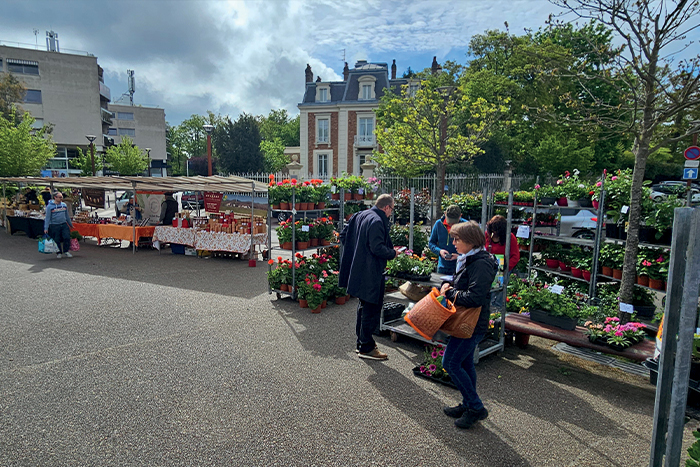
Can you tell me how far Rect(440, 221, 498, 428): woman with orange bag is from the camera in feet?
10.9

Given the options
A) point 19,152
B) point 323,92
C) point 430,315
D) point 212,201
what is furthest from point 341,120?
point 430,315

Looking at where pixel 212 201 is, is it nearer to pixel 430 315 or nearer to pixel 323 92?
pixel 430 315

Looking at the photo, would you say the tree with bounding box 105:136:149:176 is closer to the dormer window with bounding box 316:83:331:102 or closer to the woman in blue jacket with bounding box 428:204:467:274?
the dormer window with bounding box 316:83:331:102

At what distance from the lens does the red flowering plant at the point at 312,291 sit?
261 inches

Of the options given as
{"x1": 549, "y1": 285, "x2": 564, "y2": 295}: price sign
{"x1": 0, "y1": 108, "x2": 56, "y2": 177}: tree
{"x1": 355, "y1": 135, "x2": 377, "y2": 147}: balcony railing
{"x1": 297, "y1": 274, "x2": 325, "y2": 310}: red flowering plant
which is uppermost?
{"x1": 355, "y1": 135, "x2": 377, "y2": 147}: balcony railing

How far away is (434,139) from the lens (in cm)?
1616

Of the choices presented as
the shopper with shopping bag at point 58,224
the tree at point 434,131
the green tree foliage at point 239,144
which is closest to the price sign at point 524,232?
the tree at point 434,131

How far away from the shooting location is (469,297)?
10.8 feet

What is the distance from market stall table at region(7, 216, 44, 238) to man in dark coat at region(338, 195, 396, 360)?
538 inches

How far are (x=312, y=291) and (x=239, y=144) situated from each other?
33335 millimetres

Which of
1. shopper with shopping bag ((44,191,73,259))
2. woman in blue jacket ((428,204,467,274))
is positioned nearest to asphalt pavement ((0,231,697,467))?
woman in blue jacket ((428,204,467,274))

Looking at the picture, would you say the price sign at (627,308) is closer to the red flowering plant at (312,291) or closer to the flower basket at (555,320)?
the flower basket at (555,320)

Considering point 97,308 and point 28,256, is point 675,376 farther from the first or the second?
point 28,256

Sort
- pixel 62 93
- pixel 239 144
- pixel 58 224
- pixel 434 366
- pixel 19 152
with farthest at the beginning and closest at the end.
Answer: pixel 62 93, pixel 239 144, pixel 19 152, pixel 58 224, pixel 434 366
